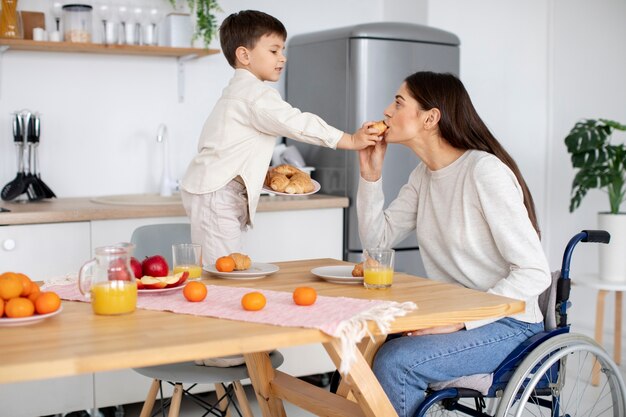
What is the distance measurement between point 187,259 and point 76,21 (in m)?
1.81

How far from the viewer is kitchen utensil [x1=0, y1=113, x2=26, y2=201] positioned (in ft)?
11.2

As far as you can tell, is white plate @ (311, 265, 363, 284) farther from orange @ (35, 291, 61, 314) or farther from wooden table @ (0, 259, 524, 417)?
orange @ (35, 291, 61, 314)

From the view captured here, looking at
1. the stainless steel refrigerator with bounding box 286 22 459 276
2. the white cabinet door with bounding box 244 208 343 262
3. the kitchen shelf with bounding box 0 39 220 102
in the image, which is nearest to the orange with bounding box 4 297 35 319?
the white cabinet door with bounding box 244 208 343 262

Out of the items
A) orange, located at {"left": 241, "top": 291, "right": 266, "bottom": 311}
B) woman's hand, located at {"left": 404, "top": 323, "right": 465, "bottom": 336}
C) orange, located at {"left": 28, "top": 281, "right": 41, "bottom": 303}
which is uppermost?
orange, located at {"left": 28, "top": 281, "right": 41, "bottom": 303}

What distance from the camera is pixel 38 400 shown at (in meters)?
3.04

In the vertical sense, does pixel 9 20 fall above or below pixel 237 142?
above

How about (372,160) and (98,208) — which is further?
(98,208)

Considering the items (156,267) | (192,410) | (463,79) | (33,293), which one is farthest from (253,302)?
(463,79)

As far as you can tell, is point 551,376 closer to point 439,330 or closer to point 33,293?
point 439,330

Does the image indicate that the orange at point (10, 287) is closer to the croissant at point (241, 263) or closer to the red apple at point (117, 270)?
the red apple at point (117, 270)

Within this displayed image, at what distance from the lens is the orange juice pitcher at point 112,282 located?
1675mm

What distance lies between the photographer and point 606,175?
3.94 meters

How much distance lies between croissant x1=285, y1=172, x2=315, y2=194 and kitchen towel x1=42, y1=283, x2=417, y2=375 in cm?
63

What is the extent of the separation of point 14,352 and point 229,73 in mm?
2749
